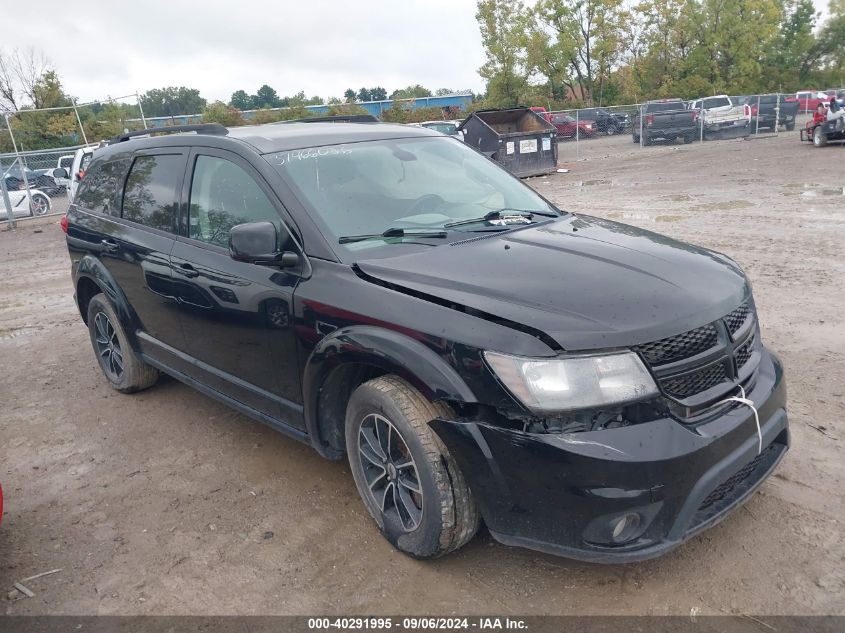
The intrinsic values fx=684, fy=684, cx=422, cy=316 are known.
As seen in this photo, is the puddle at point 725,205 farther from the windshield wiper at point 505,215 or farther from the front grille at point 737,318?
the front grille at point 737,318

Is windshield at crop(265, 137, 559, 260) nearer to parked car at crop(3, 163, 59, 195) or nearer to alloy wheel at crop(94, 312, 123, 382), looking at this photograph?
alloy wheel at crop(94, 312, 123, 382)

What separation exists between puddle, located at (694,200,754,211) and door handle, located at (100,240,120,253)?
9.58 m

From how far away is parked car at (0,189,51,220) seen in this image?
17469mm

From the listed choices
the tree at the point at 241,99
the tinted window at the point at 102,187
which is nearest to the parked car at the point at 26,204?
the tinted window at the point at 102,187

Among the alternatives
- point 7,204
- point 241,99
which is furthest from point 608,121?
point 241,99

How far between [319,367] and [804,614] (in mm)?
2147

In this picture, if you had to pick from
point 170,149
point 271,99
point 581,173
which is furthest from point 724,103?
point 271,99

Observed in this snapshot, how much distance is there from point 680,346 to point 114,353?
169 inches

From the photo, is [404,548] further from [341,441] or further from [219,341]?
[219,341]

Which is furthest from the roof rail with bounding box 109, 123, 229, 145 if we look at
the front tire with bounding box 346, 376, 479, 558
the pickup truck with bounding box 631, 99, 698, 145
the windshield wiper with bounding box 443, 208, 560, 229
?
the pickup truck with bounding box 631, 99, 698, 145

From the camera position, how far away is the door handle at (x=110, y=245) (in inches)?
183

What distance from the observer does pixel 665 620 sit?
2.54m

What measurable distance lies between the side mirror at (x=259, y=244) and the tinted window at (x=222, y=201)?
229 millimetres

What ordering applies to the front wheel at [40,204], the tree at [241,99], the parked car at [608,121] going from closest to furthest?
the front wheel at [40,204], the parked car at [608,121], the tree at [241,99]
